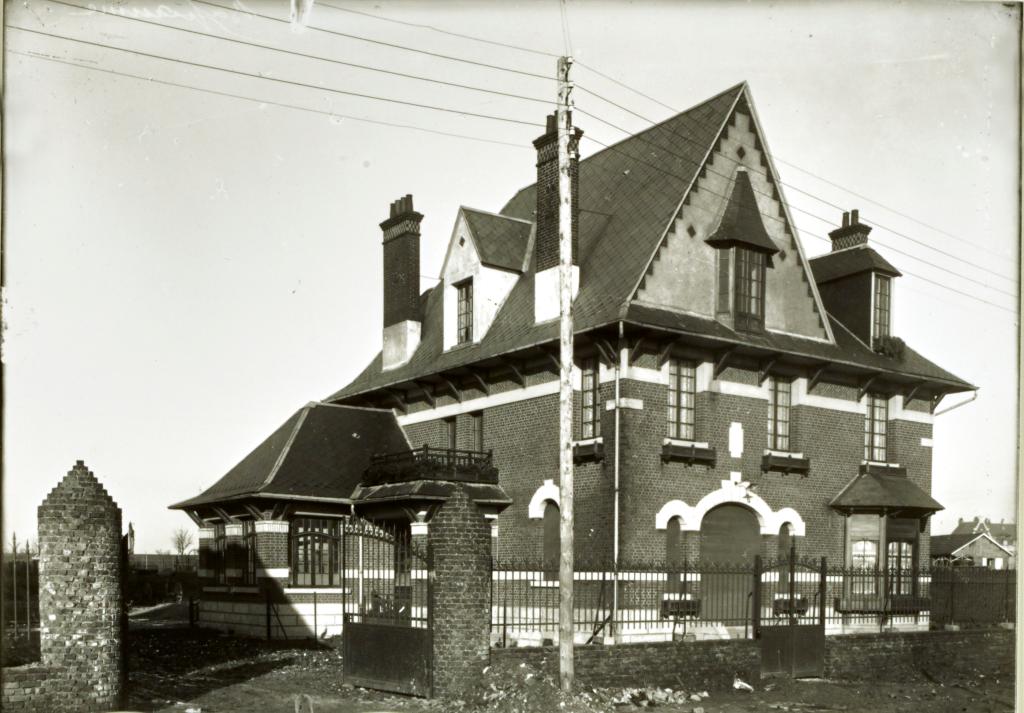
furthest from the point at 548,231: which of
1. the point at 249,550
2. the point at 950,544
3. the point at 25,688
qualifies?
the point at 950,544

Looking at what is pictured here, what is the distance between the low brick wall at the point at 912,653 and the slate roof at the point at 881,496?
127 inches

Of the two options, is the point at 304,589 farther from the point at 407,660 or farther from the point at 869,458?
→ the point at 869,458

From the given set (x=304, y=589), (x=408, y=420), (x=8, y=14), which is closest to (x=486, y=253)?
(x=408, y=420)

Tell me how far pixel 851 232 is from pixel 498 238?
10466mm

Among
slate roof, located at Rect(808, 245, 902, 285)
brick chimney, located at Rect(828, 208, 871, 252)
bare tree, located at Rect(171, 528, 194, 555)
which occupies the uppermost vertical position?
brick chimney, located at Rect(828, 208, 871, 252)

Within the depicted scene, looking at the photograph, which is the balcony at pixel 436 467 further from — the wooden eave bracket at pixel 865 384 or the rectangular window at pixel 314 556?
the wooden eave bracket at pixel 865 384

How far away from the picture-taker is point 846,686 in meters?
20.0

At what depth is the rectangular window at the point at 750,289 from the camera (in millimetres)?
24828

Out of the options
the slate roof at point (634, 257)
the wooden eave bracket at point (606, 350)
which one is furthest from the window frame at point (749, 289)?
the wooden eave bracket at point (606, 350)

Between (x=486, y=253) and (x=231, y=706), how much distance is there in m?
14.3

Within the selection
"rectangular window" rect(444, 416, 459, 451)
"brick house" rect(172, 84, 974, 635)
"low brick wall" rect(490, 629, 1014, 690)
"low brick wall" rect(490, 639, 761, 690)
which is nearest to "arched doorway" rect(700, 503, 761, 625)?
"brick house" rect(172, 84, 974, 635)

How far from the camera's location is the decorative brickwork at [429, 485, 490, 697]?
1628cm

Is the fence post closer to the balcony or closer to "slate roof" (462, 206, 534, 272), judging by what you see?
the balcony

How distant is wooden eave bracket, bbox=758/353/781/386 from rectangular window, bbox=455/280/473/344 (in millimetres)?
7458
